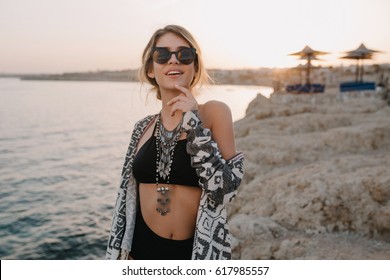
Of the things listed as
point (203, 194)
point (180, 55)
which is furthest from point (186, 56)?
point (203, 194)

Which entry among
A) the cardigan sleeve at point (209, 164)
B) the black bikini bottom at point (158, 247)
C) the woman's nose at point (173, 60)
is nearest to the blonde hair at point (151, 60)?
the woman's nose at point (173, 60)

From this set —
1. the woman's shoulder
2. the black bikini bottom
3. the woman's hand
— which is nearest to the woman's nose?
the woman's hand

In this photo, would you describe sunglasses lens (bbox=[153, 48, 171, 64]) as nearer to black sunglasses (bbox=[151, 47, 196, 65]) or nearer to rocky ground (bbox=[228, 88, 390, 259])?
black sunglasses (bbox=[151, 47, 196, 65])

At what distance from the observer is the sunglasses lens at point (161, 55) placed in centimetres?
211

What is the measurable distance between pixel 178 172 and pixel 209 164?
0.26 metres

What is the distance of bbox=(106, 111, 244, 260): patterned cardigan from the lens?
6.25 ft

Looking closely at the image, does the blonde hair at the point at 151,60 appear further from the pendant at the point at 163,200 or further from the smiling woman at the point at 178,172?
the pendant at the point at 163,200

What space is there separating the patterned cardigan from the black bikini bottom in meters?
0.09

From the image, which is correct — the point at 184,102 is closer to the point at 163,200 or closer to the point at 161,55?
the point at 161,55

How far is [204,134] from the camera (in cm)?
194

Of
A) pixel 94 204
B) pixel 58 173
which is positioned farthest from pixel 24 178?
pixel 94 204

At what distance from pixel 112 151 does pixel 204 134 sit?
19332 millimetres

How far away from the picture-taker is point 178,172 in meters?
2.07

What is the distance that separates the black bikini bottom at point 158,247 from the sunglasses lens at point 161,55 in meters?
1.01
